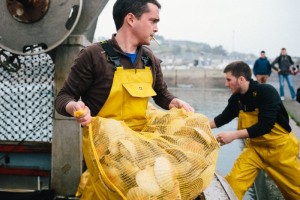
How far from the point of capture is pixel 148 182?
1.92 metres

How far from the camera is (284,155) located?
3.88 m

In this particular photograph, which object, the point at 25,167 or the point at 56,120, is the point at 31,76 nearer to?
the point at 56,120

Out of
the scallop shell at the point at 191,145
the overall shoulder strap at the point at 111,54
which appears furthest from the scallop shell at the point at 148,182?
the overall shoulder strap at the point at 111,54

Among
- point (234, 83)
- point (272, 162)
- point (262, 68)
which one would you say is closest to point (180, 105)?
point (234, 83)

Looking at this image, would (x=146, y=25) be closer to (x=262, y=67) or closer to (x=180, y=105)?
(x=180, y=105)

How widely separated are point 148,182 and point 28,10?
232cm

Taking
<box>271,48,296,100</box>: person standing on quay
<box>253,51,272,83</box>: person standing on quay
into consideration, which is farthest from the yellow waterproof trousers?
<box>253,51,272,83</box>: person standing on quay

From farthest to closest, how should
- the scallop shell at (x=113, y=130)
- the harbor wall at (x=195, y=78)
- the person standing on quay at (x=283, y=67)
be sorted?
the harbor wall at (x=195, y=78)
the person standing on quay at (x=283, y=67)
the scallop shell at (x=113, y=130)

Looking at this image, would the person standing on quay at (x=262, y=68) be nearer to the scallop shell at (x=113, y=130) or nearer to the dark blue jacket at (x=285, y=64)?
the dark blue jacket at (x=285, y=64)

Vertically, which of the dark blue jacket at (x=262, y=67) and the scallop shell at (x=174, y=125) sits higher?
the scallop shell at (x=174, y=125)

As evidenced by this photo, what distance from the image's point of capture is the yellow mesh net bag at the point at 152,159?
6.34ft

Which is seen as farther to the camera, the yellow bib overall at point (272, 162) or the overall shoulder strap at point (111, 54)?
the yellow bib overall at point (272, 162)

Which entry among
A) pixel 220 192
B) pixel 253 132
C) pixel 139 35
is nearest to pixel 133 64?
pixel 139 35

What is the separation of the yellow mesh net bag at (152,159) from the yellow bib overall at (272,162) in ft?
5.68
